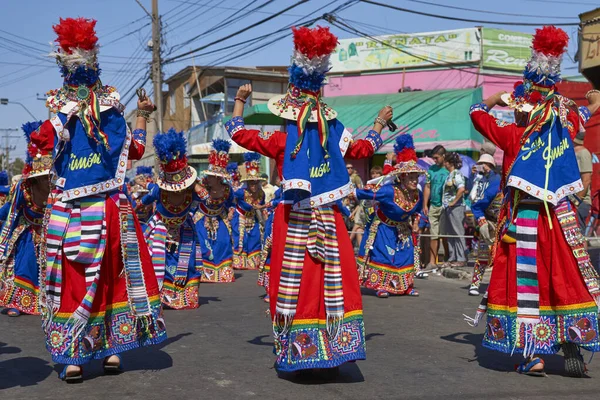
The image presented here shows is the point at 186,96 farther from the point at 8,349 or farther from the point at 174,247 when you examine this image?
the point at 8,349

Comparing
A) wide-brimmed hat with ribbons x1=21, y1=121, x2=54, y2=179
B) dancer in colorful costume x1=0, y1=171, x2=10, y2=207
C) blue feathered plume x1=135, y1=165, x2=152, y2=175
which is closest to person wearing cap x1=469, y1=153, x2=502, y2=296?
wide-brimmed hat with ribbons x1=21, y1=121, x2=54, y2=179

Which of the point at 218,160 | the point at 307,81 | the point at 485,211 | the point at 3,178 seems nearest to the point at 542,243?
the point at 307,81

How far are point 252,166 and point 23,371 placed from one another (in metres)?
8.53

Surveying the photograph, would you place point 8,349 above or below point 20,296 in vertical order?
below

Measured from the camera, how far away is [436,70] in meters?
24.8

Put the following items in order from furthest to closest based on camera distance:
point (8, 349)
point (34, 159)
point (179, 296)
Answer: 1. point (179, 296)
2. point (34, 159)
3. point (8, 349)

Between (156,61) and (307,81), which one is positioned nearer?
(307,81)

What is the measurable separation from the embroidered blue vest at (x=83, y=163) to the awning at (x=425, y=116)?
1445 cm

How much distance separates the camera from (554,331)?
18.0 feet

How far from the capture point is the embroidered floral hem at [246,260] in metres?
14.4

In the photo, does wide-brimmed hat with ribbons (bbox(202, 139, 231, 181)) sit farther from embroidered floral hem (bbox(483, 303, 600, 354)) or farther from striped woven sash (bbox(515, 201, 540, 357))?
embroidered floral hem (bbox(483, 303, 600, 354))

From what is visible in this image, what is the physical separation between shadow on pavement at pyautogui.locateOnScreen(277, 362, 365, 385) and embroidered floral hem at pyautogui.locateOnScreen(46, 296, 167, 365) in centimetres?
105

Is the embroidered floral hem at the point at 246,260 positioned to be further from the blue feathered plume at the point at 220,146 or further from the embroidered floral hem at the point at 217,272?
the blue feathered plume at the point at 220,146

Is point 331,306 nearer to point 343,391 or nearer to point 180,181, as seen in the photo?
point 343,391
